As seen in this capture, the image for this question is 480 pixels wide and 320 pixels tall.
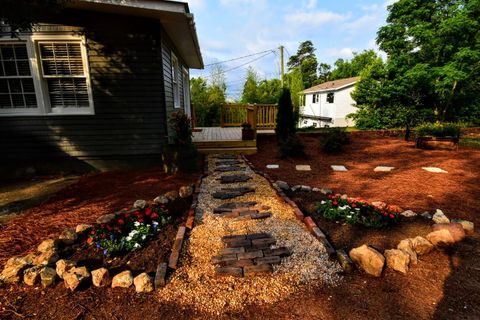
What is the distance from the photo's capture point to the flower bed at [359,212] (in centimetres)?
310

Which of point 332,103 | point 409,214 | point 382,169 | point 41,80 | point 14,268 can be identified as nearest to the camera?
point 14,268

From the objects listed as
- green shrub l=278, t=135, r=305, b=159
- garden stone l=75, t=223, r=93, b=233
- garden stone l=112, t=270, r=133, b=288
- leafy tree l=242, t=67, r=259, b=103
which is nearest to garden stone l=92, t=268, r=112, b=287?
garden stone l=112, t=270, r=133, b=288

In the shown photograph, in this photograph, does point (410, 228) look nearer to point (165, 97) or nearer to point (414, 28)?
point (165, 97)

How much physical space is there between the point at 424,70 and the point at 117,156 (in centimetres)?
1463

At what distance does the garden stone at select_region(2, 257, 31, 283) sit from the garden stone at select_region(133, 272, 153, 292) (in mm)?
1038

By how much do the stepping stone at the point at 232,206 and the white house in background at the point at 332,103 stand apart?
18189 mm

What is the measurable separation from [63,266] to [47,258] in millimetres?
278

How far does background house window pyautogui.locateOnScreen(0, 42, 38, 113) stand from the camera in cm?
540

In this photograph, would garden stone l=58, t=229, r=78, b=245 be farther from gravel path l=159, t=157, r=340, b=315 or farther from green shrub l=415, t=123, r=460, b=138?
green shrub l=415, t=123, r=460, b=138

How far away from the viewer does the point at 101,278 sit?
7.17 ft

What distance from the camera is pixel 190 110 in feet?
38.6

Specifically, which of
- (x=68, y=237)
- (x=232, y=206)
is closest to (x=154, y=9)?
(x=232, y=206)

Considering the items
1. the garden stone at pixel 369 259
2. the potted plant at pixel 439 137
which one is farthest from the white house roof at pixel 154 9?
the potted plant at pixel 439 137

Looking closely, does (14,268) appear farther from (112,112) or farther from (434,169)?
(434,169)
